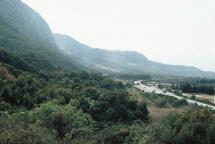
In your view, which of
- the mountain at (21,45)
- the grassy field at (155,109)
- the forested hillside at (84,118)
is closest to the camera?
the forested hillside at (84,118)

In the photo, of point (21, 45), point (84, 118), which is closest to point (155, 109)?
point (84, 118)

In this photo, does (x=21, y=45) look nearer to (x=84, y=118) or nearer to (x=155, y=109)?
(x=155, y=109)

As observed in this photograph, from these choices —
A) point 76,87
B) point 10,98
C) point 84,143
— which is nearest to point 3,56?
point 76,87

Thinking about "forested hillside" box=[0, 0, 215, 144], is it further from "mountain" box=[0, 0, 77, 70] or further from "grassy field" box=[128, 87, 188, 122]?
"mountain" box=[0, 0, 77, 70]

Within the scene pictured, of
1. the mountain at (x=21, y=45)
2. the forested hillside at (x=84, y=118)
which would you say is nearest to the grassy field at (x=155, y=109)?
the forested hillside at (x=84, y=118)

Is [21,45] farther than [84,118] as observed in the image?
Yes

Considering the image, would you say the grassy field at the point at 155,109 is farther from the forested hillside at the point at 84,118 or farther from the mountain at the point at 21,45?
the mountain at the point at 21,45

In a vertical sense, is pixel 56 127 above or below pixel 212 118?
below

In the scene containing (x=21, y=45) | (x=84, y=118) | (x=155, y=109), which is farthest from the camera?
(x=21, y=45)

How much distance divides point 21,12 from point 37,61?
351 feet

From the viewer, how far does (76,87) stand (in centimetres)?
6306

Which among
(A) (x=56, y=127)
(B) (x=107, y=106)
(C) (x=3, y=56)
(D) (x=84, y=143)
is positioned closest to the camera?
(D) (x=84, y=143)

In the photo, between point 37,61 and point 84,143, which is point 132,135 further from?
point 37,61

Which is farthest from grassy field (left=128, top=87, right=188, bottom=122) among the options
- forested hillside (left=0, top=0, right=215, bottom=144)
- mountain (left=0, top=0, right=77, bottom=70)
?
mountain (left=0, top=0, right=77, bottom=70)
